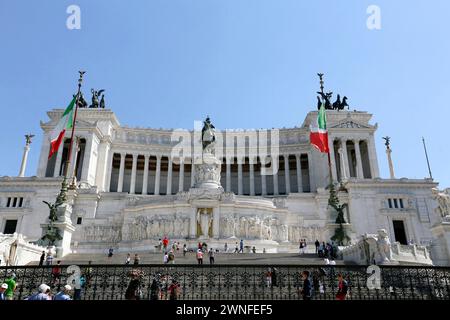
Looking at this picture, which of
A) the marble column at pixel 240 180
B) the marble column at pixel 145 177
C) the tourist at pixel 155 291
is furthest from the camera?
the marble column at pixel 240 180

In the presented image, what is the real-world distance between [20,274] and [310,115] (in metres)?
61.0

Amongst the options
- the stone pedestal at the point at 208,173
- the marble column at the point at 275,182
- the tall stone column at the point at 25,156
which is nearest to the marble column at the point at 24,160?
the tall stone column at the point at 25,156

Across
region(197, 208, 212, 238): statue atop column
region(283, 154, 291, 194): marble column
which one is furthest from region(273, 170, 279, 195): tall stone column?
region(197, 208, 212, 238): statue atop column

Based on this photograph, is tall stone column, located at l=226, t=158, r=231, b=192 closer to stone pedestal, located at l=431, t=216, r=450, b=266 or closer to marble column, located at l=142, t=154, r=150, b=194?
marble column, located at l=142, t=154, r=150, b=194

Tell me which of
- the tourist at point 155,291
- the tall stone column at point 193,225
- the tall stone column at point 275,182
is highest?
the tall stone column at point 275,182

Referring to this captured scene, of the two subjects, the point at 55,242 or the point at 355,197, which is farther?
the point at 355,197

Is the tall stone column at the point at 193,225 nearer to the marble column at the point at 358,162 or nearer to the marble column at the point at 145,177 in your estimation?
the marble column at the point at 145,177

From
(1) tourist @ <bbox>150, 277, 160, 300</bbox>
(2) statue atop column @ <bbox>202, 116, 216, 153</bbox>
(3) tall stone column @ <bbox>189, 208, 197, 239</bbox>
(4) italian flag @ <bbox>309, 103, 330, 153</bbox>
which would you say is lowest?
(1) tourist @ <bbox>150, 277, 160, 300</bbox>

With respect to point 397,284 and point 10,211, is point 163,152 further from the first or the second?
point 397,284

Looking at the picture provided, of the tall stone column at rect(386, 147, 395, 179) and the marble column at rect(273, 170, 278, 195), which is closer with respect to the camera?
the tall stone column at rect(386, 147, 395, 179)

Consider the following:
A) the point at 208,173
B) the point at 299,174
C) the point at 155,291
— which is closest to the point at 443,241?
the point at 155,291

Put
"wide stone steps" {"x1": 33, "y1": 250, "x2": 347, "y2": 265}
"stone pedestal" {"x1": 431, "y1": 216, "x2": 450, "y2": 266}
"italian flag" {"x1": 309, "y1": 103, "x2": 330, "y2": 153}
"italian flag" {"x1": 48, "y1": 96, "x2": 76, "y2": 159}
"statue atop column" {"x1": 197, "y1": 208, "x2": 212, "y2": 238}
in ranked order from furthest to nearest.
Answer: "statue atop column" {"x1": 197, "y1": 208, "x2": 212, "y2": 238} < "italian flag" {"x1": 309, "y1": 103, "x2": 330, "y2": 153} < "italian flag" {"x1": 48, "y1": 96, "x2": 76, "y2": 159} < "wide stone steps" {"x1": 33, "y1": 250, "x2": 347, "y2": 265} < "stone pedestal" {"x1": 431, "y1": 216, "x2": 450, "y2": 266}

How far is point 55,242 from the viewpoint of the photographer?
2794 cm
